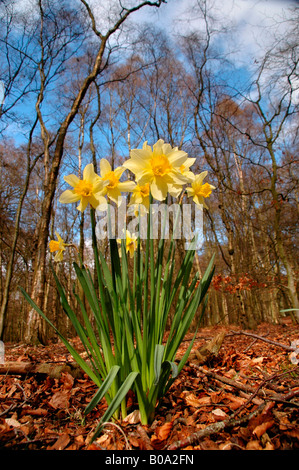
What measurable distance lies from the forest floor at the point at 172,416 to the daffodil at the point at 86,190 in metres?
0.97

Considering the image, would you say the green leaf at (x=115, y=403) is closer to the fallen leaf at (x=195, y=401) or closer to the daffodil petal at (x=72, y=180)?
the fallen leaf at (x=195, y=401)

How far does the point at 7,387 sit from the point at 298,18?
25.7 feet

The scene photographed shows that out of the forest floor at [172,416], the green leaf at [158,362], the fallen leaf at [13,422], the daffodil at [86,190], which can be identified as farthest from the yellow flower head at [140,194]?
the fallen leaf at [13,422]

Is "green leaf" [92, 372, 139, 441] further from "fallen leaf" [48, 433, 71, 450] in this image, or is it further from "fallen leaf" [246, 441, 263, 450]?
"fallen leaf" [246, 441, 263, 450]

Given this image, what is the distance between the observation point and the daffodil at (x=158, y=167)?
3.71ft

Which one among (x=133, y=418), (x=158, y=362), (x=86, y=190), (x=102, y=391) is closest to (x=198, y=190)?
(x=86, y=190)

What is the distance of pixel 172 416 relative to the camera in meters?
1.16

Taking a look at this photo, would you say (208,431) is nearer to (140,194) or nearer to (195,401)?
(195,401)

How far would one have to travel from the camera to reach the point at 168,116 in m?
10.6

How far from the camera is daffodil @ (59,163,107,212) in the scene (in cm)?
115

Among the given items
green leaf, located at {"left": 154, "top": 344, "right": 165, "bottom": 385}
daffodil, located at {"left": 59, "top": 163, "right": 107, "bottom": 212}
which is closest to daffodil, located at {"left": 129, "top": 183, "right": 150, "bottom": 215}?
daffodil, located at {"left": 59, "top": 163, "right": 107, "bottom": 212}

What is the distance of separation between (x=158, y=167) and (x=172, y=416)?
1.16 meters
